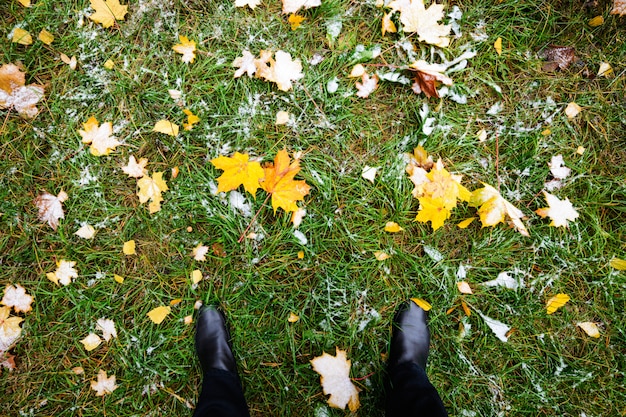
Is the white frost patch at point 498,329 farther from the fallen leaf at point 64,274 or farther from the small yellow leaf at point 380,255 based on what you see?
the fallen leaf at point 64,274

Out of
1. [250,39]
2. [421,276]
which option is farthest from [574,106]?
[250,39]

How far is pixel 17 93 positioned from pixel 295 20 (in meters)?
1.80

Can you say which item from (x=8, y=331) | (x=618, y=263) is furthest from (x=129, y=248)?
(x=618, y=263)

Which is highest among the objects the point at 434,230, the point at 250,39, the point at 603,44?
the point at 250,39

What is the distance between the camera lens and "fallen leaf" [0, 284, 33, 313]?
2191 mm

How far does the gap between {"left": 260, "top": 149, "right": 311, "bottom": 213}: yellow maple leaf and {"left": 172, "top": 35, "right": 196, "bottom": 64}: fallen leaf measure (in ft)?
2.74

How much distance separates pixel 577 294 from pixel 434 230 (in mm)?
950

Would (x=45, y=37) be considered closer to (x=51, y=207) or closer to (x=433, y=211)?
(x=51, y=207)

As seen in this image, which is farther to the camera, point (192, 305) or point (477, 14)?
point (477, 14)

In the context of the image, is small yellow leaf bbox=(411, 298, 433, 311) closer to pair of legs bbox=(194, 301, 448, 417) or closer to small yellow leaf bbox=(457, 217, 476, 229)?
pair of legs bbox=(194, 301, 448, 417)

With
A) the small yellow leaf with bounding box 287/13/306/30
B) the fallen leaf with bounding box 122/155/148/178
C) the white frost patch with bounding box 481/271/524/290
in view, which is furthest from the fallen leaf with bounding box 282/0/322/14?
the white frost patch with bounding box 481/271/524/290

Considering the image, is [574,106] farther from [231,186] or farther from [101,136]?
[101,136]

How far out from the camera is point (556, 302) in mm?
2189

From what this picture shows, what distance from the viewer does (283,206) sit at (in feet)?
7.09
